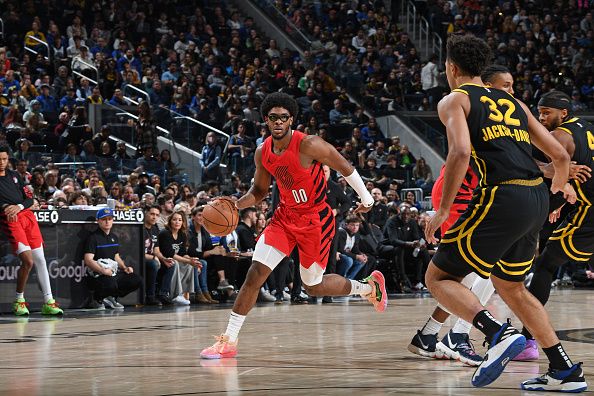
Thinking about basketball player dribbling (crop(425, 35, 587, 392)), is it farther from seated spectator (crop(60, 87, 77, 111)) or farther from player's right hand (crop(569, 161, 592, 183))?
seated spectator (crop(60, 87, 77, 111))

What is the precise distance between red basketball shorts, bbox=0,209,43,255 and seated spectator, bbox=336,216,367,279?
18.0ft

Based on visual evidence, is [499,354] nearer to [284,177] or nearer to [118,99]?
[284,177]

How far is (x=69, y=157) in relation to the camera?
55.9 ft

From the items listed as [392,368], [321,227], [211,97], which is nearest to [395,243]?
[211,97]

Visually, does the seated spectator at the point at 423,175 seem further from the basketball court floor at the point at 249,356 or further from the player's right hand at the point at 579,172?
the player's right hand at the point at 579,172

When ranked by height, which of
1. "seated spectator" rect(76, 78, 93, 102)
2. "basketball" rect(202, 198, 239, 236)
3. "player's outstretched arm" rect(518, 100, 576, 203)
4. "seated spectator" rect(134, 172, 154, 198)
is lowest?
"basketball" rect(202, 198, 239, 236)

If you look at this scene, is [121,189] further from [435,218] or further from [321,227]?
[435,218]

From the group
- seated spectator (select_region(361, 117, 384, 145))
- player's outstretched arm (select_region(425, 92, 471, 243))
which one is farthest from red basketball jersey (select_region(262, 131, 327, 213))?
seated spectator (select_region(361, 117, 384, 145))

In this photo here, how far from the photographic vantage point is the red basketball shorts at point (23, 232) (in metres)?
13.0

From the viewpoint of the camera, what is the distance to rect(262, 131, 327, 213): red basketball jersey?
8070 millimetres

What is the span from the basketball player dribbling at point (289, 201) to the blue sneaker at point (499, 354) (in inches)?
102

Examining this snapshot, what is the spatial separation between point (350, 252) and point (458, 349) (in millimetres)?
9880

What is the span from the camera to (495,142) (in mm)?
5969

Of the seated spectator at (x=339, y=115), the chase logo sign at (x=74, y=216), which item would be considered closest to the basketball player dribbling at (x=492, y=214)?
the chase logo sign at (x=74, y=216)
